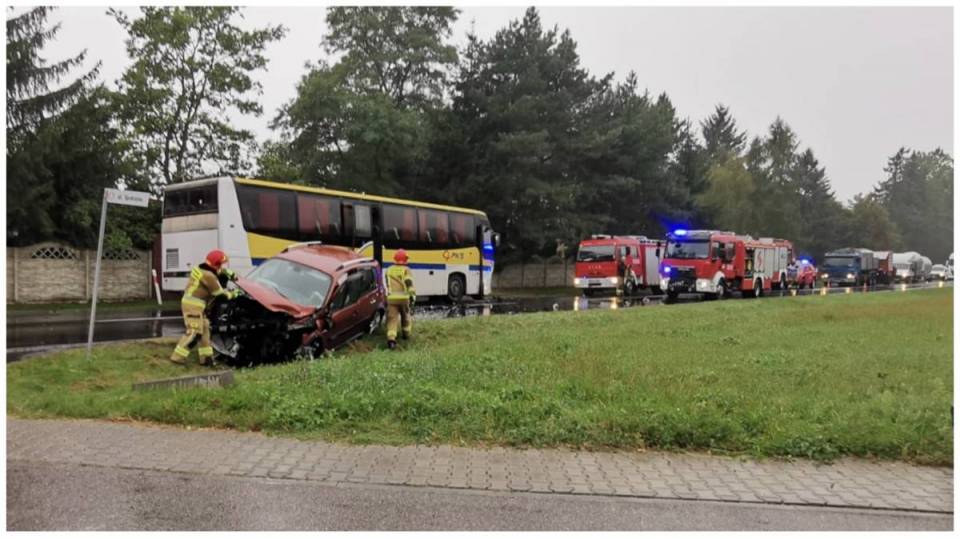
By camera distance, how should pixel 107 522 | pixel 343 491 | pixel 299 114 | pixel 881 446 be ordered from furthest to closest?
pixel 299 114 → pixel 881 446 → pixel 343 491 → pixel 107 522

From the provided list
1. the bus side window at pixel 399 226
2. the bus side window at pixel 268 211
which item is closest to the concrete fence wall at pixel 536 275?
the bus side window at pixel 399 226

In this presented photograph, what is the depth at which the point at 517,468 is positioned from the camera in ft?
17.6

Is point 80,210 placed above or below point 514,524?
above

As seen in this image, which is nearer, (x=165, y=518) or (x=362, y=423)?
(x=165, y=518)

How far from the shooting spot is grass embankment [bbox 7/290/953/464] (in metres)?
6.01

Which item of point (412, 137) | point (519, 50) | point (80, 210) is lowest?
point (80, 210)

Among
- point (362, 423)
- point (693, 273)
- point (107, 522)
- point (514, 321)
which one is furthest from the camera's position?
point (693, 273)

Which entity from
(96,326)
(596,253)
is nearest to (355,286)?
(96,326)

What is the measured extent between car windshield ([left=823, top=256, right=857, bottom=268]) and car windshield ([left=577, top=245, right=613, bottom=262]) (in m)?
24.3

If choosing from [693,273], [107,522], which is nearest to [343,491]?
[107,522]

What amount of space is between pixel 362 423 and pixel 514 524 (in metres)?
2.31

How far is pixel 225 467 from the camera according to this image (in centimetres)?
528

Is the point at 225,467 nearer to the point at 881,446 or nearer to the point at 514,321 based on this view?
the point at 881,446

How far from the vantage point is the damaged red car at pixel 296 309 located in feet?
33.4
